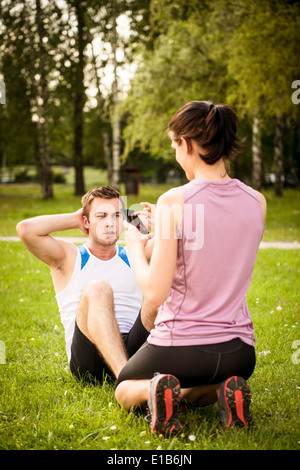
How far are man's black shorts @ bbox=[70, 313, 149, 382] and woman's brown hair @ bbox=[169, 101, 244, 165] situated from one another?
1.21 m

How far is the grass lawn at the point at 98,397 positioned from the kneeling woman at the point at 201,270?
258 mm

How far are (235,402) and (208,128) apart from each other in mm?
1422

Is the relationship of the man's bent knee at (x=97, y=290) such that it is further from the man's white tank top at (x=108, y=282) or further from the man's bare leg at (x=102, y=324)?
the man's white tank top at (x=108, y=282)

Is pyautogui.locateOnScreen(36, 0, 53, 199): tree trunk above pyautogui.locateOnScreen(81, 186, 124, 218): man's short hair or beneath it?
above

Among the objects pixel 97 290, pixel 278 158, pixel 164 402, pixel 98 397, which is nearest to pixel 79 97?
pixel 278 158

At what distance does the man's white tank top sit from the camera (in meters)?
3.45

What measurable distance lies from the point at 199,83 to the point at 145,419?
1736 centimetres

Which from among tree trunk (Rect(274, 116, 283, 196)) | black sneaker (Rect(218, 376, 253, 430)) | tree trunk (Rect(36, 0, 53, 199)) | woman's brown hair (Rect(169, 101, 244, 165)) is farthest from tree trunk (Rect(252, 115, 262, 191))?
black sneaker (Rect(218, 376, 253, 430))

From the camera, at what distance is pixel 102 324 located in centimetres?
304

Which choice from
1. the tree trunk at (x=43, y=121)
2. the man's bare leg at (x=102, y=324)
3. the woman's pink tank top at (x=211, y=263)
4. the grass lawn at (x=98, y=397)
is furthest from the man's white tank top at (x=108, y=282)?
the tree trunk at (x=43, y=121)

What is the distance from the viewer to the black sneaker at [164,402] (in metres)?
2.42

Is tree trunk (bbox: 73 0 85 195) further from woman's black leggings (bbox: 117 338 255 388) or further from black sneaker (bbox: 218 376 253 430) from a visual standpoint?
black sneaker (bbox: 218 376 253 430)

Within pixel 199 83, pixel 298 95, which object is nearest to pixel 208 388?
pixel 298 95

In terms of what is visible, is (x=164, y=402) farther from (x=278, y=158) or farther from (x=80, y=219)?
(x=278, y=158)
